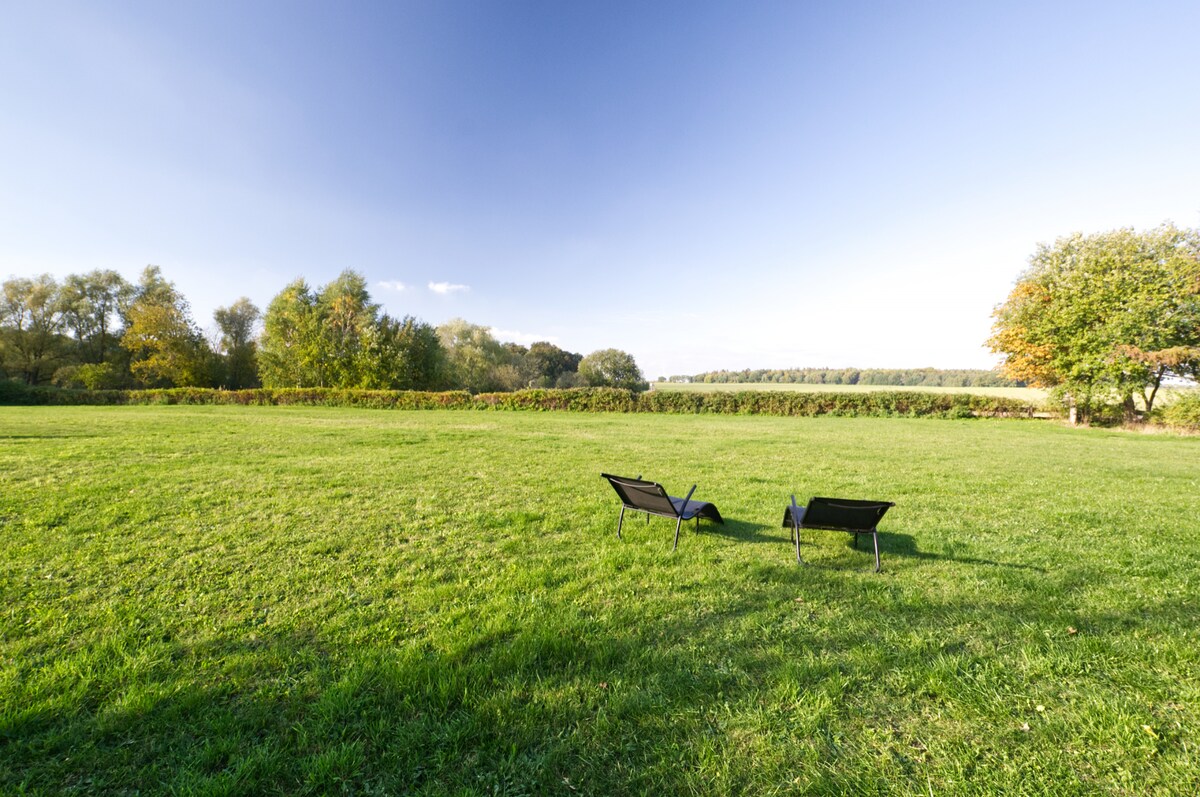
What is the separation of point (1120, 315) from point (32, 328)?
8151 centimetres

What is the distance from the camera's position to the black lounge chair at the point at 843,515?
447 centimetres

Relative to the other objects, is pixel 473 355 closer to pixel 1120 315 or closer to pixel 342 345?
pixel 342 345

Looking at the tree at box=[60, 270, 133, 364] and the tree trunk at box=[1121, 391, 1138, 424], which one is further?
the tree at box=[60, 270, 133, 364]

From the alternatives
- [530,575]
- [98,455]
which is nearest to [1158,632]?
[530,575]

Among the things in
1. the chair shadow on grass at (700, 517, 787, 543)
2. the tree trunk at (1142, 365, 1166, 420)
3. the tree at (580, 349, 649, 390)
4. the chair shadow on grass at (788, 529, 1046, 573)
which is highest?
the tree at (580, 349, 649, 390)

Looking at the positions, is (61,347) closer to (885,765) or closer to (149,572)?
(149,572)

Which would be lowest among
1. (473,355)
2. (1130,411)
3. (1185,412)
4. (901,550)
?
(901,550)

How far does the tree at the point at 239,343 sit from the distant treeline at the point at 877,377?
243 ft

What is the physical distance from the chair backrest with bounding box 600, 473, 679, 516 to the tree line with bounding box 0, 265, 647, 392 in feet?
132

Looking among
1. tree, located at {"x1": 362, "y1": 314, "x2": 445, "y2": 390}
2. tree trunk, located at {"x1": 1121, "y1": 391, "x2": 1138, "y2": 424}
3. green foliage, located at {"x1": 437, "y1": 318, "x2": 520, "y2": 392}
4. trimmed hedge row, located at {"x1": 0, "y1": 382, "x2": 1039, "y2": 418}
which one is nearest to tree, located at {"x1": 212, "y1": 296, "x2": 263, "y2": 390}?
trimmed hedge row, located at {"x1": 0, "y1": 382, "x2": 1039, "y2": 418}

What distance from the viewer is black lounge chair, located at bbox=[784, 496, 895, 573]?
14.7 ft

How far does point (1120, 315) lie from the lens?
2212cm

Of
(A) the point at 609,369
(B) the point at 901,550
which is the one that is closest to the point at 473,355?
(A) the point at 609,369

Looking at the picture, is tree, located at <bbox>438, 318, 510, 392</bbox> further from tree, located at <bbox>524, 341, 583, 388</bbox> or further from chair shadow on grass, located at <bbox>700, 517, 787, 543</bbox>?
chair shadow on grass, located at <bbox>700, 517, 787, 543</bbox>
